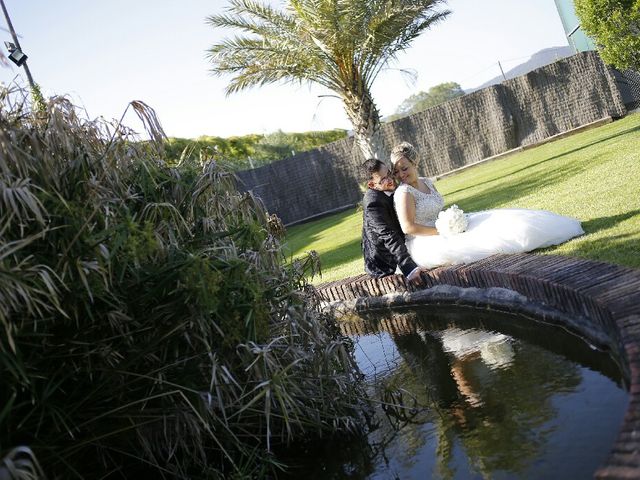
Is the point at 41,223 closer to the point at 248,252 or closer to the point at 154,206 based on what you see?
the point at 154,206

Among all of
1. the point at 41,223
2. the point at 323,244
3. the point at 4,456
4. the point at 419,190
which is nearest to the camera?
the point at 4,456

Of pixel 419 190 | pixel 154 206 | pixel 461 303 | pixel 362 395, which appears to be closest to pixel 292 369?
pixel 362 395

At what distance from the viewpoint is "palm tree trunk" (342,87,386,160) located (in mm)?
16578

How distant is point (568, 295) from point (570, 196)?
475 cm

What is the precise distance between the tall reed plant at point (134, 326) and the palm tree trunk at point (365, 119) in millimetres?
12972

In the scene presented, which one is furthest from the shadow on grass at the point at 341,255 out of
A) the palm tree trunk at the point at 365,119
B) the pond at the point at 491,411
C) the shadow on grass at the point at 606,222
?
the pond at the point at 491,411

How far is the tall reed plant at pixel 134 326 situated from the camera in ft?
9.61

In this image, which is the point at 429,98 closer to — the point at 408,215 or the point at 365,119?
the point at 365,119

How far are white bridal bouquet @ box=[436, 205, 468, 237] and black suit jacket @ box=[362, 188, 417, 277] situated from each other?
39cm

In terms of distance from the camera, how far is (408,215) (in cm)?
669

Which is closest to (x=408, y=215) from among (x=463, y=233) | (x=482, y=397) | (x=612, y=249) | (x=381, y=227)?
(x=381, y=227)

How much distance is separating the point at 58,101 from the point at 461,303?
10.8ft

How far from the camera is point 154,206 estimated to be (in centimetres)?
364

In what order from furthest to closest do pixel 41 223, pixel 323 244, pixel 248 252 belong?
1. pixel 323 244
2. pixel 248 252
3. pixel 41 223
